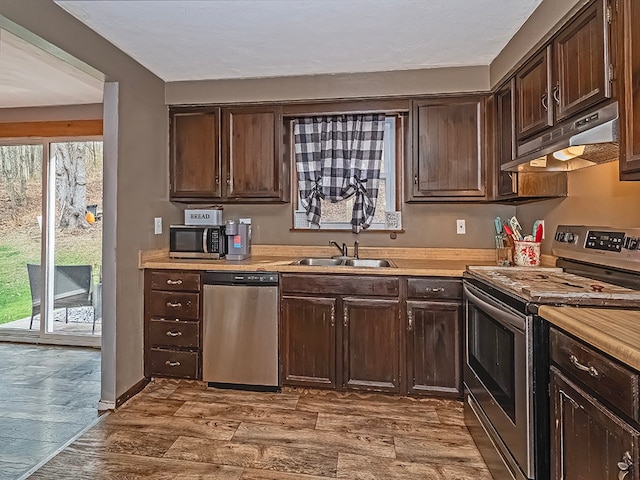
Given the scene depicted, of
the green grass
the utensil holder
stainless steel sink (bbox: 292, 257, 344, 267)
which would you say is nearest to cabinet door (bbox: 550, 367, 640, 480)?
the utensil holder

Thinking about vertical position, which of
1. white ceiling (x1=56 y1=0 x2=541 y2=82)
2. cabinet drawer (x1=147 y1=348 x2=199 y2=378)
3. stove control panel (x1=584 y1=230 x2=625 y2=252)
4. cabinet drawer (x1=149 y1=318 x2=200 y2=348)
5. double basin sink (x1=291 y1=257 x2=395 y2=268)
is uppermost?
white ceiling (x1=56 y1=0 x2=541 y2=82)

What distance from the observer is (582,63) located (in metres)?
1.71

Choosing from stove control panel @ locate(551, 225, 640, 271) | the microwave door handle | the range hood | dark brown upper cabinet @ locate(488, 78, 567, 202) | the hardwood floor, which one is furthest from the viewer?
the microwave door handle

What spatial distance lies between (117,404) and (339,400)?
58.4 inches

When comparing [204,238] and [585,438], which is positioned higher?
[204,238]

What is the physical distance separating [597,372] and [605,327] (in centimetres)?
15

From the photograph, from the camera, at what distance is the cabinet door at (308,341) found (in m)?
2.76

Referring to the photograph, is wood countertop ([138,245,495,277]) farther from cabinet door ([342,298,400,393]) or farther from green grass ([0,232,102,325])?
green grass ([0,232,102,325])

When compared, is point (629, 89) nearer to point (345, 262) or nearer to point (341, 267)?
point (341, 267)

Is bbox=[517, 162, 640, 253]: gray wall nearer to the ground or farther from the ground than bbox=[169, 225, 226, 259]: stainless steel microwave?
farther from the ground

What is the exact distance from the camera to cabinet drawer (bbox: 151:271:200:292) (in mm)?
2904

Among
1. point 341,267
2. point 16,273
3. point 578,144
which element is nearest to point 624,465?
point 578,144

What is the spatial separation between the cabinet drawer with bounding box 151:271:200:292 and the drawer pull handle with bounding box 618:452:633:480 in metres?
2.52

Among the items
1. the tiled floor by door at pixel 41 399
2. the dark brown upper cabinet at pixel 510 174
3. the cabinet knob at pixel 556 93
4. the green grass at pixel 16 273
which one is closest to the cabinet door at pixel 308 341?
the tiled floor by door at pixel 41 399
